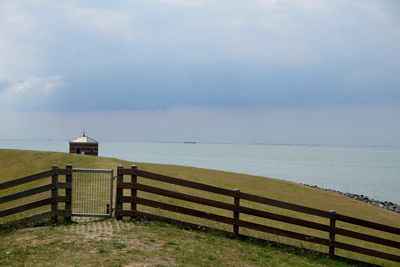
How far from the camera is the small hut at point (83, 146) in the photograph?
5409 cm

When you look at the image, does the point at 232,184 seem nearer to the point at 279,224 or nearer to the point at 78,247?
the point at 279,224

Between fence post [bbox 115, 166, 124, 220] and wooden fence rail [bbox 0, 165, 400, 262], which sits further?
fence post [bbox 115, 166, 124, 220]

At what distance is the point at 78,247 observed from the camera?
37.1 ft

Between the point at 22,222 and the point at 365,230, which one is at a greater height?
the point at 22,222

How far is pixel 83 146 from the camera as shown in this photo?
54.1 m

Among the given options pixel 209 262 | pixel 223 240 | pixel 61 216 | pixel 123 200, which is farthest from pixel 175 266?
pixel 61 216

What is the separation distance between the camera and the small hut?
5409 centimetres

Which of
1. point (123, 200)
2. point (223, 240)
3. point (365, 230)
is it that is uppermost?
point (123, 200)

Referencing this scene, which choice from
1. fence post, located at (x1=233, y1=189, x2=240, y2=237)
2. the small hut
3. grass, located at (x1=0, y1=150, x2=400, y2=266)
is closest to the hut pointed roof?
the small hut

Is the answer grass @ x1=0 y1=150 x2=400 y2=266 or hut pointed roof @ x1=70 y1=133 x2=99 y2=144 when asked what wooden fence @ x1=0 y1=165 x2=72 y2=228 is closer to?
grass @ x1=0 y1=150 x2=400 y2=266

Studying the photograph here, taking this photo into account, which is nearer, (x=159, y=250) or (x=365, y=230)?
(x=159, y=250)

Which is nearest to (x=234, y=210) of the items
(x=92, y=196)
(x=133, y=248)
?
(x=133, y=248)

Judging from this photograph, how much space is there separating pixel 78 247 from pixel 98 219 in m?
3.35

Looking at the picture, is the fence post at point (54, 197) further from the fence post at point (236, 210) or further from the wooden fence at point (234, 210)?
the fence post at point (236, 210)
